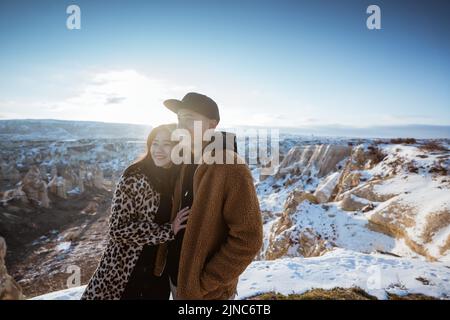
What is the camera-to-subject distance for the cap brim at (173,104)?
2311 millimetres

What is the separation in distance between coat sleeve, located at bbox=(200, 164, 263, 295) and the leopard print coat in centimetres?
56

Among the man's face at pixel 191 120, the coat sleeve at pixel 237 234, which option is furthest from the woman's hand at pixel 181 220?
the man's face at pixel 191 120

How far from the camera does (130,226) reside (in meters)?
2.28

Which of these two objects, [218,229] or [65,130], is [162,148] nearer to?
[218,229]

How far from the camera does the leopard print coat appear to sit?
89.9 inches

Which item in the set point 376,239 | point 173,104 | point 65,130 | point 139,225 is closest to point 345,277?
point 139,225

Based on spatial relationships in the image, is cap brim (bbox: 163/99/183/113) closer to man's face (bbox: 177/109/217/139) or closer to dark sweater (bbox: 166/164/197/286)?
man's face (bbox: 177/109/217/139)

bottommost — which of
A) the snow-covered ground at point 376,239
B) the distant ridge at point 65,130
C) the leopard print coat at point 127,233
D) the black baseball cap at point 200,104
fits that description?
the snow-covered ground at point 376,239

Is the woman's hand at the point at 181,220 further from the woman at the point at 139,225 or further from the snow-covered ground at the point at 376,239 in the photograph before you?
the snow-covered ground at the point at 376,239

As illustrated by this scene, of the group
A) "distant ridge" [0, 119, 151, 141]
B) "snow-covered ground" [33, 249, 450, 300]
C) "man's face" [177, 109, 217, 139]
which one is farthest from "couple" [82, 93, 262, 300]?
"distant ridge" [0, 119, 151, 141]

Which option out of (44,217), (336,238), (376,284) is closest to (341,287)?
(376,284)

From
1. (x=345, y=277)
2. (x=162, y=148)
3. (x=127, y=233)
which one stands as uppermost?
(x=162, y=148)

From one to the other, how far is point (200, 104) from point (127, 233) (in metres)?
1.40
